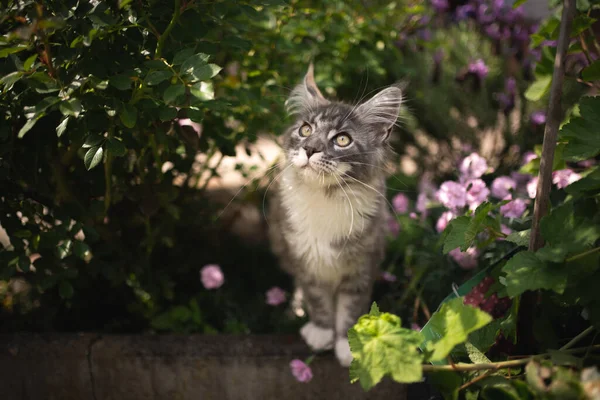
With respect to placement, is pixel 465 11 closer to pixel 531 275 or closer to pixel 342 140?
pixel 342 140

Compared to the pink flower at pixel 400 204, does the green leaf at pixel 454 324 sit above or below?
above

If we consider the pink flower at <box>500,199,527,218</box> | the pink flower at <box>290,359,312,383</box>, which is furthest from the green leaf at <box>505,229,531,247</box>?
the pink flower at <box>290,359,312,383</box>

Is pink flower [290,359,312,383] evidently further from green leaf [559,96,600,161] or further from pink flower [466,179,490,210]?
green leaf [559,96,600,161]

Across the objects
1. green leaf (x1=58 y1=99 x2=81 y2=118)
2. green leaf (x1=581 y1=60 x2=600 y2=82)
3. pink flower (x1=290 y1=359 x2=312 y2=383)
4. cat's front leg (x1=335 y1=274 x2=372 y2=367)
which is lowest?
pink flower (x1=290 y1=359 x2=312 y2=383)

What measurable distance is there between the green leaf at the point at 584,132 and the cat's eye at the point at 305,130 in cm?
89

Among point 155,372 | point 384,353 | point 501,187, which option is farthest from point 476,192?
point 155,372

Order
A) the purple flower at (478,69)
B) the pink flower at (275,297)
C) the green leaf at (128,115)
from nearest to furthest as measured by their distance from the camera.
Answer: the green leaf at (128,115), the pink flower at (275,297), the purple flower at (478,69)

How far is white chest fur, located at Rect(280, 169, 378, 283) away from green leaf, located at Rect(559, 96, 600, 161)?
2.46ft

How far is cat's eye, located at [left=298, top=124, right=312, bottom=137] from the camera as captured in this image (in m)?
1.93

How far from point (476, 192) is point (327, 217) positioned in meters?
0.62

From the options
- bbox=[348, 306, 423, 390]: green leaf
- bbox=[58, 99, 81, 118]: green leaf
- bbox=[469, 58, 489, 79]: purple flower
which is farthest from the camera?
bbox=[469, 58, 489, 79]: purple flower

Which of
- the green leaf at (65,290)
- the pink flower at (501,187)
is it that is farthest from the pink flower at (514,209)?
the green leaf at (65,290)

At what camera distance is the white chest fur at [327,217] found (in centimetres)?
188

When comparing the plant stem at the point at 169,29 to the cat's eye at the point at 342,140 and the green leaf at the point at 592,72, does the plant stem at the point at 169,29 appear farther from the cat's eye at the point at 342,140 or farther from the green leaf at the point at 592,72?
the green leaf at the point at 592,72
